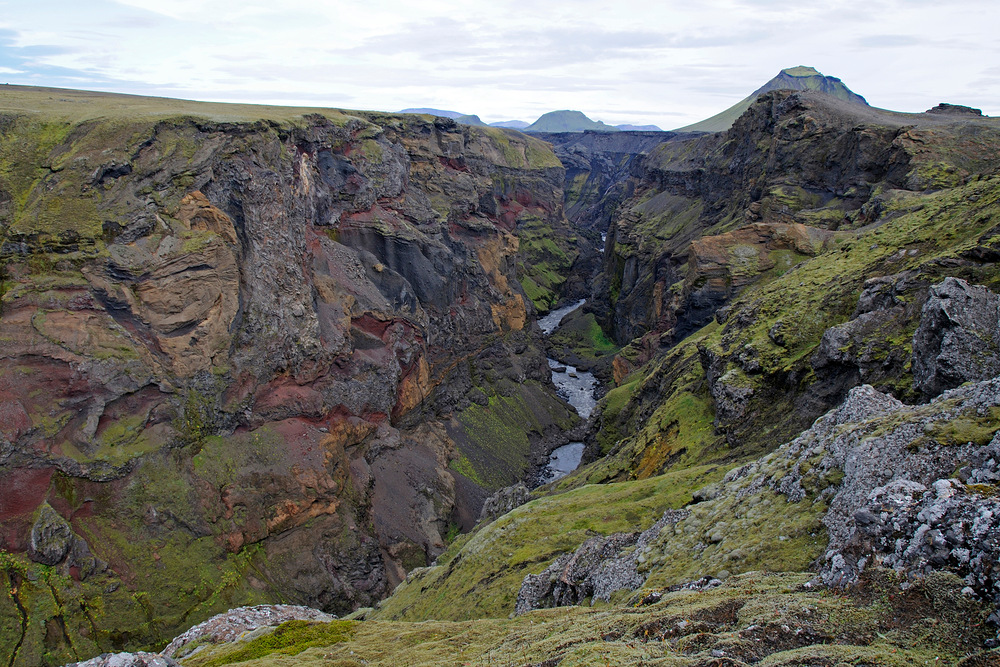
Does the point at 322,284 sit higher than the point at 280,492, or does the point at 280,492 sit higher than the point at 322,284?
the point at 322,284

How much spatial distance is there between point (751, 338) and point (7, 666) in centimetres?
5044

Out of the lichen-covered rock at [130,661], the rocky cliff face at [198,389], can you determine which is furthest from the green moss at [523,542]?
the rocky cliff face at [198,389]

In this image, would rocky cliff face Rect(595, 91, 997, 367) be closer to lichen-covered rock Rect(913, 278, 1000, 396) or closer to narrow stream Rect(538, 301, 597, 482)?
narrow stream Rect(538, 301, 597, 482)

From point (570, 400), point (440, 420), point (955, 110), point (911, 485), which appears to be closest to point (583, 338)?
point (570, 400)

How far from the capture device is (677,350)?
187 feet

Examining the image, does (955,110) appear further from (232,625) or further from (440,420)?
(232,625)

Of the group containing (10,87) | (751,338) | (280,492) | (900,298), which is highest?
(10,87)

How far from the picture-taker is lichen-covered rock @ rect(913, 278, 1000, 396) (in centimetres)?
2191

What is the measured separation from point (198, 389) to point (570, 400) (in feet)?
195

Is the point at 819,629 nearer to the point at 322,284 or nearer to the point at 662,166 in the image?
the point at 322,284

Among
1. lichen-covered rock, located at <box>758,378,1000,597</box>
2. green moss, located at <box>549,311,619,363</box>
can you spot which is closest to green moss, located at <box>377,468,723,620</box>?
lichen-covered rock, located at <box>758,378,1000,597</box>

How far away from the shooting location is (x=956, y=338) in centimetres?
2273

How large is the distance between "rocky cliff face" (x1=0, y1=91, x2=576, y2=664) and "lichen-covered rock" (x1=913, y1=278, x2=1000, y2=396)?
41.8 meters

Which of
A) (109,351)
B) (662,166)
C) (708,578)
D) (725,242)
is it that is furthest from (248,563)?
(662,166)
